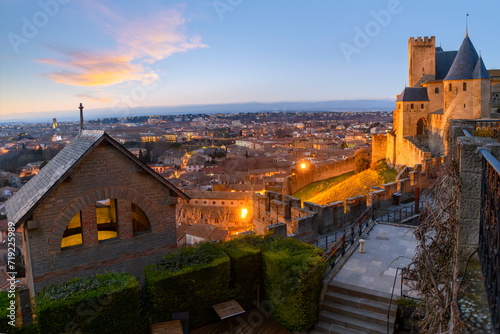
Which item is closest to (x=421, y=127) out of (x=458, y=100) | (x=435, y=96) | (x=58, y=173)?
(x=435, y=96)

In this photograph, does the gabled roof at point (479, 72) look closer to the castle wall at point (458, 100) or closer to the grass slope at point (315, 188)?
the castle wall at point (458, 100)

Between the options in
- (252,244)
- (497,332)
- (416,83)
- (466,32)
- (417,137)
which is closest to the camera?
(497,332)

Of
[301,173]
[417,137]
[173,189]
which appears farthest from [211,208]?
[173,189]

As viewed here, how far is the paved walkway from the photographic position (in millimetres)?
9109

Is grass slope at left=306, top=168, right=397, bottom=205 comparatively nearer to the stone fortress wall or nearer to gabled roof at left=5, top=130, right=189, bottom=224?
the stone fortress wall

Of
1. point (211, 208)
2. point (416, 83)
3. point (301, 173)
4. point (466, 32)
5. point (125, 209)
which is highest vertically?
point (466, 32)

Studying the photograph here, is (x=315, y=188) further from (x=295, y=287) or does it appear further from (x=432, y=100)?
(x=295, y=287)

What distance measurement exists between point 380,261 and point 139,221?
252 inches

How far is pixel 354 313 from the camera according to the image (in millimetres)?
8281

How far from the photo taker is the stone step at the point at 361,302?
8156 millimetres

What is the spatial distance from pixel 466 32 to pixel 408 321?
2964 centimetres

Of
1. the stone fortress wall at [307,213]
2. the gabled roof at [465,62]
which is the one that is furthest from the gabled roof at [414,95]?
the stone fortress wall at [307,213]

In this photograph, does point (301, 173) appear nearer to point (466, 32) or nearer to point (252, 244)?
point (466, 32)

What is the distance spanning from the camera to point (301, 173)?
115 ft
